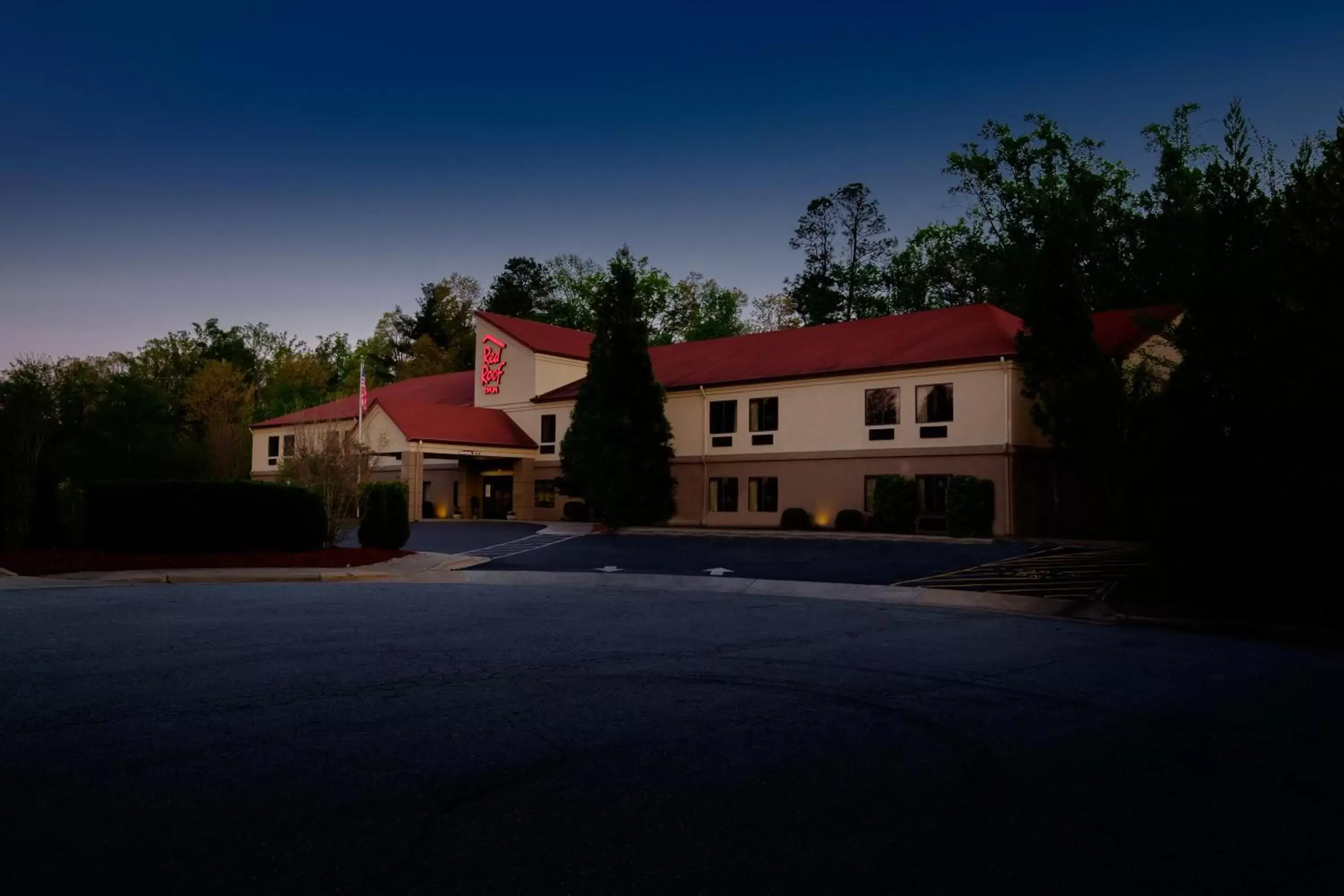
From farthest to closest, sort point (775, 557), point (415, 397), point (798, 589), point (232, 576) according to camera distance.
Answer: point (415, 397) < point (775, 557) < point (232, 576) < point (798, 589)

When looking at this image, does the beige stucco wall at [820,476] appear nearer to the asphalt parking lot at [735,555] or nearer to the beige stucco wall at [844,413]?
the beige stucco wall at [844,413]

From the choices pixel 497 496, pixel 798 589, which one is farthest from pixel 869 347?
pixel 798 589

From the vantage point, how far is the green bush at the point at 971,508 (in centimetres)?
3272

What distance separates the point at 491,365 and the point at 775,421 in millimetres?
18703

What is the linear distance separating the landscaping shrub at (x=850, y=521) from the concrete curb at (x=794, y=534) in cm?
A: 44

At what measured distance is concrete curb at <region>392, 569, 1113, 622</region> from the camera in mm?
16422

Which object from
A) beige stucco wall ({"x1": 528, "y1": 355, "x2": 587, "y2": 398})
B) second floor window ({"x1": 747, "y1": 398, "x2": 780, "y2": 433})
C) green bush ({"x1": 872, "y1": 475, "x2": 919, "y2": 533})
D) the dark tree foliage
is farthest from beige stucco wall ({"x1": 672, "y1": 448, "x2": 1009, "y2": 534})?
the dark tree foliage

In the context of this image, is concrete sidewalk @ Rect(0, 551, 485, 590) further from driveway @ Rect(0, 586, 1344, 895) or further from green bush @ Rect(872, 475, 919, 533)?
green bush @ Rect(872, 475, 919, 533)

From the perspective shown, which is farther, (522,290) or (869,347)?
(522,290)

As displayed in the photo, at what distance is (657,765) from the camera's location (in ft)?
20.2

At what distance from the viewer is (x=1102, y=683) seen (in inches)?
366

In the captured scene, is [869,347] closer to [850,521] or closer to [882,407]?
[882,407]

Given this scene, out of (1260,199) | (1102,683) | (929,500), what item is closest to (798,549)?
(929,500)

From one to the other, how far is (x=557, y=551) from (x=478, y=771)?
23.0 meters
